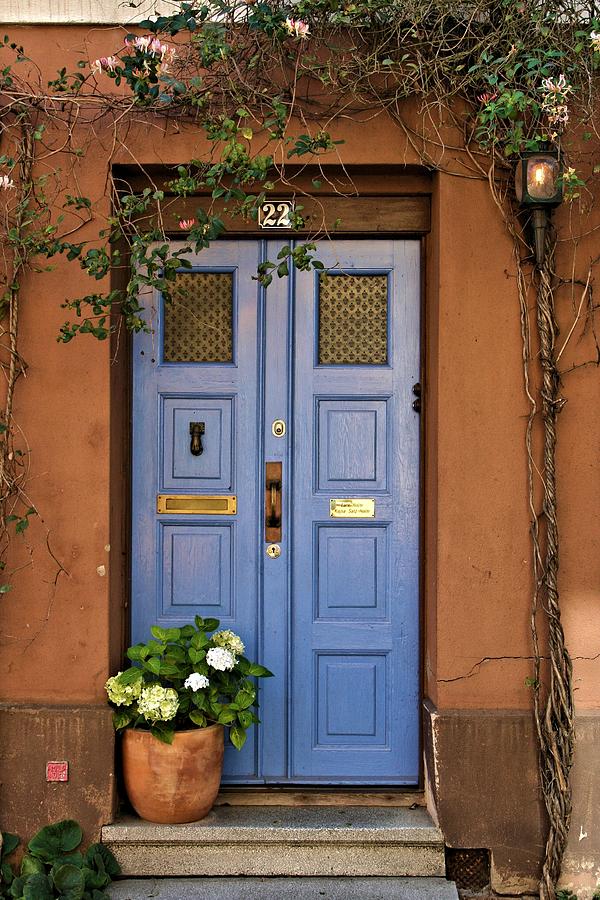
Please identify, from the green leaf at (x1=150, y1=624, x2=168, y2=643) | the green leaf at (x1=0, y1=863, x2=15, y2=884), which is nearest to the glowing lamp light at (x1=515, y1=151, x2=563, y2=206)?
the green leaf at (x1=150, y1=624, x2=168, y2=643)

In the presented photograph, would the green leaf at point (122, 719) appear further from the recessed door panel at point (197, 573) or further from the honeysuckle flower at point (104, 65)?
the honeysuckle flower at point (104, 65)

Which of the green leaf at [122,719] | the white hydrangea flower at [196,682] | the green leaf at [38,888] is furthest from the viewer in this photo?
the green leaf at [122,719]

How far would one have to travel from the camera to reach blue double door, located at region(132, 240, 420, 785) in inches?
171

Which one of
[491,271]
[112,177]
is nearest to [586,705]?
[491,271]

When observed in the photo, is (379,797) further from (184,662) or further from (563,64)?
(563,64)

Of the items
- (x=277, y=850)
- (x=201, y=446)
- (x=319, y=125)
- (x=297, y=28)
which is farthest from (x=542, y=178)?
(x=277, y=850)

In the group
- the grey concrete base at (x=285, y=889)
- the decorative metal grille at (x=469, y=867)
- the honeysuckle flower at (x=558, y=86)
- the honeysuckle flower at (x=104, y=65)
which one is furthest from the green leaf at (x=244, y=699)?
the honeysuckle flower at (x=558, y=86)

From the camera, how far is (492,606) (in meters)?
4.06

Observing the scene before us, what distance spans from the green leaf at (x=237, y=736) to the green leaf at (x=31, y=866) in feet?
2.95

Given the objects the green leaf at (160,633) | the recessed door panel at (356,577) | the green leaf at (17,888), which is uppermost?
the recessed door panel at (356,577)

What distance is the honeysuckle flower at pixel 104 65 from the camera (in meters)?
3.88

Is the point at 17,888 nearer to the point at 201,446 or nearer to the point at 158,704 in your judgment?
the point at 158,704

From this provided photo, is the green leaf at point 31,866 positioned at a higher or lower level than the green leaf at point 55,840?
lower

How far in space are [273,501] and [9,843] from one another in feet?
5.91
